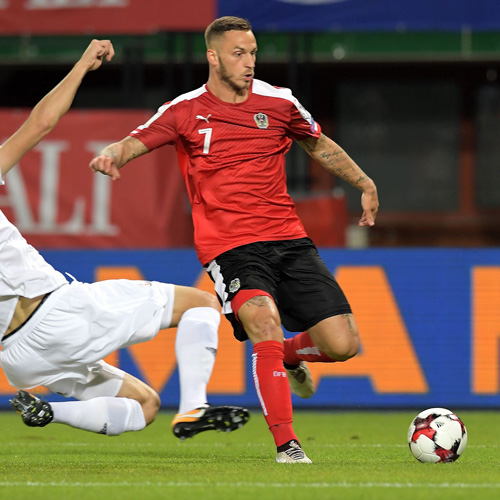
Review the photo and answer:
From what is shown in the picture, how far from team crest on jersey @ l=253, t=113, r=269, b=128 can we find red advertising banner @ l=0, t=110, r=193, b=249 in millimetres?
4824

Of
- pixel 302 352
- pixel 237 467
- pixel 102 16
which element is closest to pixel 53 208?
pixel 102 16

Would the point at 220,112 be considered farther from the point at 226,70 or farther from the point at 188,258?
the point at 188,258

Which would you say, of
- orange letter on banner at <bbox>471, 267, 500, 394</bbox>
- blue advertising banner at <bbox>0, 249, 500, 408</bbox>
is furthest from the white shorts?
orange letter on banner at <bbox>471, 267, 500, 394</bbox>

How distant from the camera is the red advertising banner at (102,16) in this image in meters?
10.8

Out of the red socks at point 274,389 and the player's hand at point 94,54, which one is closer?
the player's hand at point 94,54

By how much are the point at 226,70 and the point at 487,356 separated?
4870 mm

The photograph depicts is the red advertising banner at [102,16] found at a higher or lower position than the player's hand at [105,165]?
higher

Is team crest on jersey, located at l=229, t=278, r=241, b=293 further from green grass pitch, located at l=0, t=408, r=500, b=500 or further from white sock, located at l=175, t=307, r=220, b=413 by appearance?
green grass pitch, located at l=0, t=408, r=500, b=500

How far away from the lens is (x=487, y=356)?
31.4ft

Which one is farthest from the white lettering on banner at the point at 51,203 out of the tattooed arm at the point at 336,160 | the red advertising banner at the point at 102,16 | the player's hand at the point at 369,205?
the player's hand at the point at 369,205

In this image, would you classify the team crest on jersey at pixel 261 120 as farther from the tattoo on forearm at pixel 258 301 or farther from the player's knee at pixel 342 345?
the player's knee at pixel 342 345

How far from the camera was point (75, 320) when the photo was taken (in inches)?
201

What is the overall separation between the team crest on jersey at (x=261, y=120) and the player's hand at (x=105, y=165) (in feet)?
3.05

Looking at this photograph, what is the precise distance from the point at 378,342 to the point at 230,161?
14.1 feet
